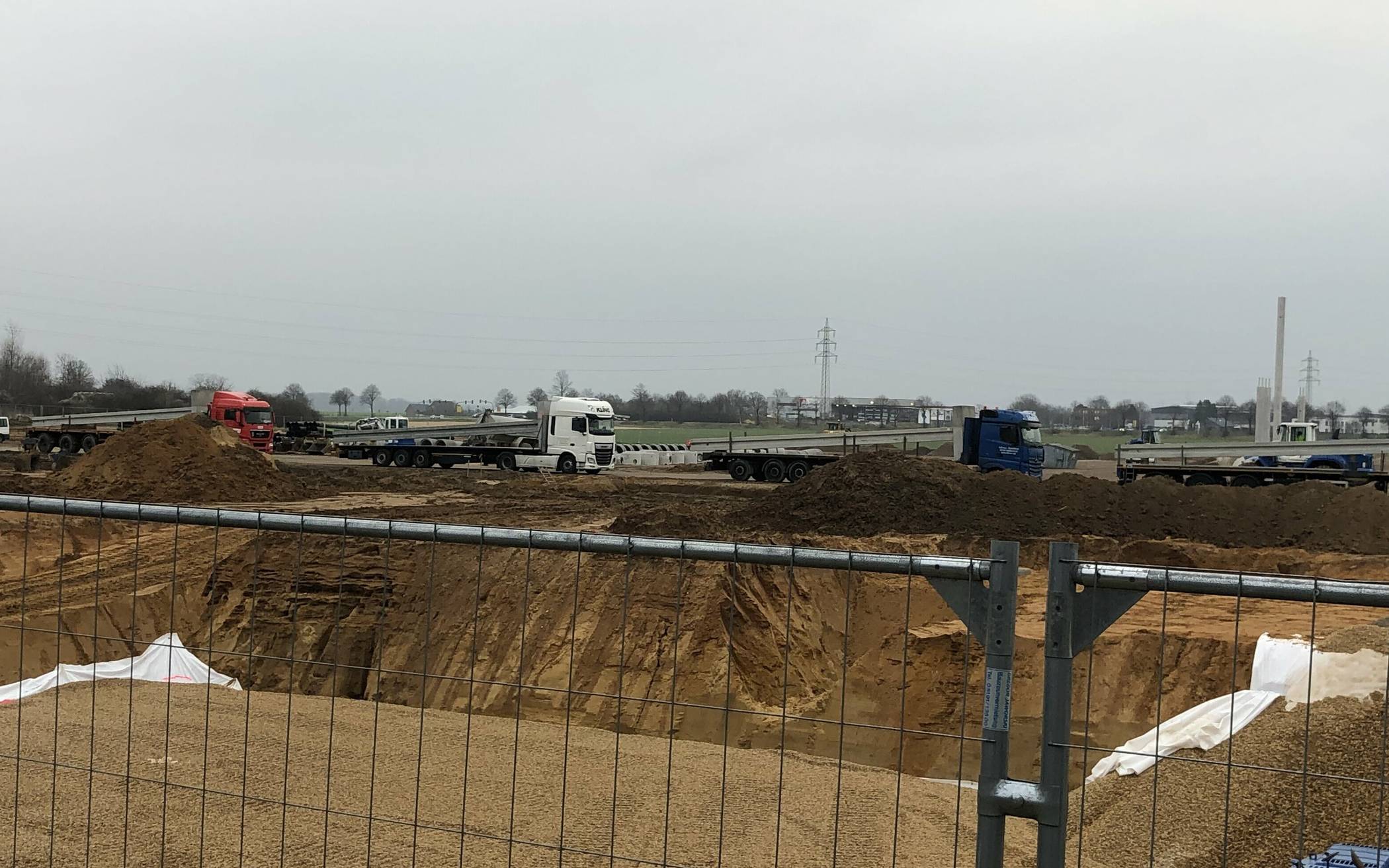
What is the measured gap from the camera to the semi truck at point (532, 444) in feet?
138

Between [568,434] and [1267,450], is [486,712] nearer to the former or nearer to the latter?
[568,434]

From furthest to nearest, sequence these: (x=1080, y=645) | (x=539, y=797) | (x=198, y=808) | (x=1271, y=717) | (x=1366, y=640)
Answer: (x=1366, y=640) < (x=1271, y=717) < (x=539, y=797) < (x=198, y=808) < (x=1080, y=645)

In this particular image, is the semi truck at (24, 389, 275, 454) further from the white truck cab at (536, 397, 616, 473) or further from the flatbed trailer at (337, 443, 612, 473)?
the white truck cab at (536, 397, 616, 473)

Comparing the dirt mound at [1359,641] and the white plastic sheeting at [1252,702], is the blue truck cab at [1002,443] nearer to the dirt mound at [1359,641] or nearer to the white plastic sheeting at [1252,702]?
the dirt mound at [1359,641]

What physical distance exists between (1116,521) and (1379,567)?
5926 millimetres

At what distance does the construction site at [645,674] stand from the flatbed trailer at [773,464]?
677cm

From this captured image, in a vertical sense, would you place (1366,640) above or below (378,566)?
above

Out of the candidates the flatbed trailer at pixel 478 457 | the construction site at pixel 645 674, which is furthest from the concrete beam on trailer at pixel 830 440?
the construction site at pixel 645 674

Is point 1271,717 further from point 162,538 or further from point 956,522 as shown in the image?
point 162,538

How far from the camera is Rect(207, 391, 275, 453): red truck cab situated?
4869 cm

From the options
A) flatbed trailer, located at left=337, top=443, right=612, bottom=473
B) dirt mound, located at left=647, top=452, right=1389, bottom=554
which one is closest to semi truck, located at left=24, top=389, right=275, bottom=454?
flatbed trailer, located at left=337, top=443, right=612, bottom=473

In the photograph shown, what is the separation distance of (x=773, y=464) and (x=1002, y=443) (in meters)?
9.91

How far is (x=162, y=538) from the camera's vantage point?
2078 cm

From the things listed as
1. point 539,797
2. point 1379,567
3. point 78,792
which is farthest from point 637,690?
point 1379,567
